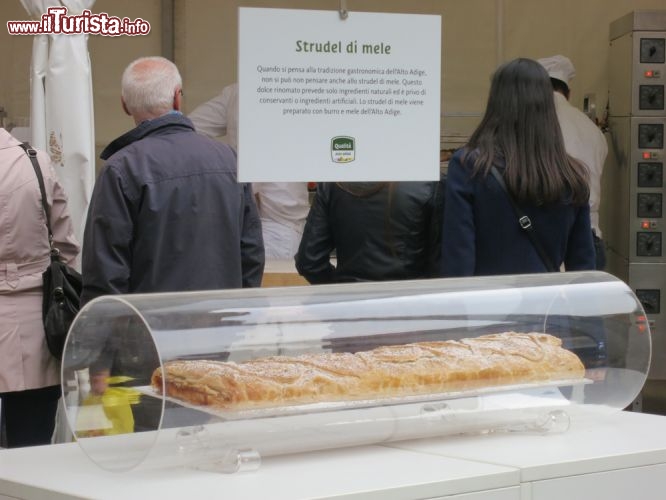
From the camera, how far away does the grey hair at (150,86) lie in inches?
130

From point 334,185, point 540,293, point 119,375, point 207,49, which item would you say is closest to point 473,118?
point 207,49

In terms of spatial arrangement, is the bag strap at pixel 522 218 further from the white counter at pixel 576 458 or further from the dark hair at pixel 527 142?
the white counter at pixel 576 458

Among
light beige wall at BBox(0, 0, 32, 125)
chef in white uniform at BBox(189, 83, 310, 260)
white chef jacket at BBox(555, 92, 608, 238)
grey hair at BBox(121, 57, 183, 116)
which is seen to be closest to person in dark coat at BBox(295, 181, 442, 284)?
grey hair at BBox(121, 57, 183, 116)

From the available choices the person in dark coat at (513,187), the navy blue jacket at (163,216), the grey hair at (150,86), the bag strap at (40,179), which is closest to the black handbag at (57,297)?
the bag strap at (40,179)

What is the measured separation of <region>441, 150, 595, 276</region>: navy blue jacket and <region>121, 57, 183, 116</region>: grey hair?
815 mm

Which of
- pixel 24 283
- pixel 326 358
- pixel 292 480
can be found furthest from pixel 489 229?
pixel 292 480

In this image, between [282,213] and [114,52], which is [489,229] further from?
[114,52]

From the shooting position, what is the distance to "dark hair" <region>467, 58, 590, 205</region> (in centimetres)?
326

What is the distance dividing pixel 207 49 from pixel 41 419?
3137mm

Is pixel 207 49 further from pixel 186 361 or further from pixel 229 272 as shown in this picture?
pixel 186 361

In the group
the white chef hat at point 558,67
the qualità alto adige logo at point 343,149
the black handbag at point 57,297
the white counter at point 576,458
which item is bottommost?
the white counter at point 576,458

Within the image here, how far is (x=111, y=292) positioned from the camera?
3.11m

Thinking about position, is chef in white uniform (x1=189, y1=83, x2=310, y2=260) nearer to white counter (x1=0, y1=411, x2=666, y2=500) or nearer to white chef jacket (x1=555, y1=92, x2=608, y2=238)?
white chef jacket (x1=555, y1=92, x2=608, y2=238)

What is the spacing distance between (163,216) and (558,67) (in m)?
3.59
